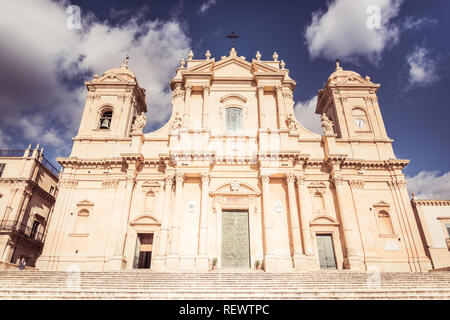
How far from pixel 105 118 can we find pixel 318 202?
52.0ft

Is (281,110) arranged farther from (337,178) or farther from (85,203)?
(85,203)

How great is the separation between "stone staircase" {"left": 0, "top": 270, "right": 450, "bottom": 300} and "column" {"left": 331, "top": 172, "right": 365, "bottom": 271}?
3.24 m

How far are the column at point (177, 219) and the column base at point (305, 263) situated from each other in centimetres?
634

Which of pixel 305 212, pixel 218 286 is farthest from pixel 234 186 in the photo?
pixel 218 286

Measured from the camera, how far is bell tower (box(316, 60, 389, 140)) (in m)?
20.4

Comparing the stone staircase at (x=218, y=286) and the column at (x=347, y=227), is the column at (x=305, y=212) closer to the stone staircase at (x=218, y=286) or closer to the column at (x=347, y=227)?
the column at (x=347, y=227)

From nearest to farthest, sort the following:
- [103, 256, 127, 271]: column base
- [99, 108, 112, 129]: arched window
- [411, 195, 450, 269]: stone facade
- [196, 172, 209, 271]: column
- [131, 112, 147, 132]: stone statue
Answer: [196, 172, 209, 271]: column, [103, 256, 127, 271]: column base, [131, 112, 147, 132]: stone statue, [99, 108, 112, 129]: arched window, [411, 195, 450, 269]: stone facade

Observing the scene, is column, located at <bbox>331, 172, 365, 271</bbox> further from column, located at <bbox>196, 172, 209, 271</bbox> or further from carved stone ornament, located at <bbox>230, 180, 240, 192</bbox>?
column, located at <bbox>196, 172, 209, 271</bbox>

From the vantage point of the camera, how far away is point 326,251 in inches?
662

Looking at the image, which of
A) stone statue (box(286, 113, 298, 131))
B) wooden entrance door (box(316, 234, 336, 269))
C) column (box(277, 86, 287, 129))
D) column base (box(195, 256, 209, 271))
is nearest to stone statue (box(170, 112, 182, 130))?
column (box(277, 86, 287, 129))

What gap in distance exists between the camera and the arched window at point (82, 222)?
680 inches

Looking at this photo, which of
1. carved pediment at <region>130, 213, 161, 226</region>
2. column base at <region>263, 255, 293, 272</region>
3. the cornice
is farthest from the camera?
the cornice
